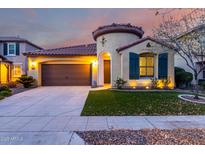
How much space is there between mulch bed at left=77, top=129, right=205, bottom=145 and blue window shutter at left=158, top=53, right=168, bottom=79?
10.5 metres

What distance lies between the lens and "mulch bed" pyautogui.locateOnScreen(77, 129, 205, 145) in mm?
4754

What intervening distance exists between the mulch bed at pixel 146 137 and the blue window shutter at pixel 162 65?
415 inches

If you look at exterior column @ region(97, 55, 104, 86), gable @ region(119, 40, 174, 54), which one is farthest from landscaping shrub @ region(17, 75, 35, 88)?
gable @ region(119, 40, 174, 54)

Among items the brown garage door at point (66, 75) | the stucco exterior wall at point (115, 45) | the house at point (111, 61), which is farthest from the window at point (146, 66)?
the brown garage door at point (66, 75)

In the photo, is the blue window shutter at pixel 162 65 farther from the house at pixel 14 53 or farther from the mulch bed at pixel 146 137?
the house at pixel 14 53

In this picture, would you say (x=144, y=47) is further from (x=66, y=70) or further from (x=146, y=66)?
(x=66, y=70)

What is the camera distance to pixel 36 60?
2047 centimetres

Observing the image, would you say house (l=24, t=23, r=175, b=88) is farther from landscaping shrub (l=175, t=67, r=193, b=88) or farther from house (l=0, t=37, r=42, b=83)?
house (l=0, t=37, r=42, b=83)

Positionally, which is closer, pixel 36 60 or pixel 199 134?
pixel 199 134

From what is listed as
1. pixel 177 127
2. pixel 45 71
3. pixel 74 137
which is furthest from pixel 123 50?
pixel 74 137

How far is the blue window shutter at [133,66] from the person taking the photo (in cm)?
1585

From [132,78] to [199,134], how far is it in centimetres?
1066

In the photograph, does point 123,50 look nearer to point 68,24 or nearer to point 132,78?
point 132,78
